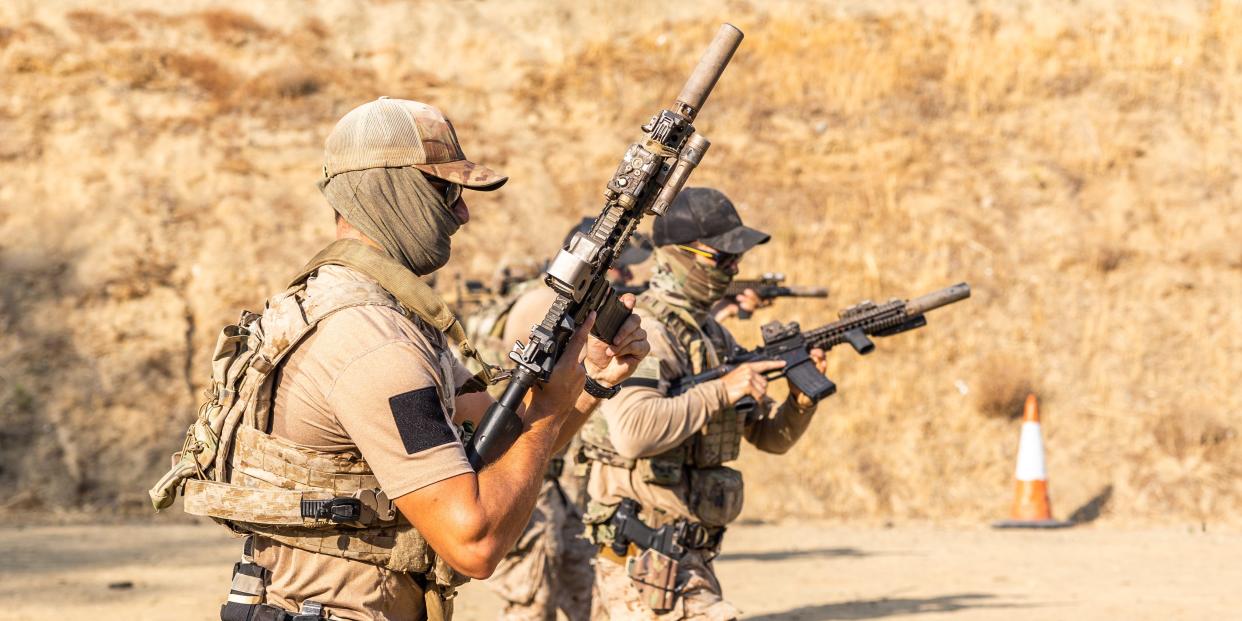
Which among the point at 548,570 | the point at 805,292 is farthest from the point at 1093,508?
the point at 548,570

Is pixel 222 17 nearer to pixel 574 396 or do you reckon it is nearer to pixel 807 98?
pixel 807 98

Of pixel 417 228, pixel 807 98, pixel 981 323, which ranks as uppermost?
pixel 807 98

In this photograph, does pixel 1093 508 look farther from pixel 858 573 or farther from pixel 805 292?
pixel 805 292

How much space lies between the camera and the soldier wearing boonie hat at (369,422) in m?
2.70

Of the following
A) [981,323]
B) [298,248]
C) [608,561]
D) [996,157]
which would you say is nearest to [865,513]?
[981,323]

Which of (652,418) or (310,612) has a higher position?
(652,418)

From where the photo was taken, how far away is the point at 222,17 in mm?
19453

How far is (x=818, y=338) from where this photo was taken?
20.5 feet

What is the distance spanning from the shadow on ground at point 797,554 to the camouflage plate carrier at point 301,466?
28.4ft

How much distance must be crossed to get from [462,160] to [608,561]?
2747mm

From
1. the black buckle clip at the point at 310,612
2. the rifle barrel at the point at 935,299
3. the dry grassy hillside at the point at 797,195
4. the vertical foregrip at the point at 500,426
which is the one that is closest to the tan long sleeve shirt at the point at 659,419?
the rifle barrel at the point at 935,299

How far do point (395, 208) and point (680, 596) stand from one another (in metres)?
2.60

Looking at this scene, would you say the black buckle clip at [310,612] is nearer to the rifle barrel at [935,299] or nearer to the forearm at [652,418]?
the forearm at [652,418]

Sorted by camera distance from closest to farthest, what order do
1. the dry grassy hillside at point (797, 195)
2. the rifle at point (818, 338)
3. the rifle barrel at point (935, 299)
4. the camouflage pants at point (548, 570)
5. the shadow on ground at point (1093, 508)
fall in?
1. the rifle at point (818, 338)
2. the rifle barrel at point (935, 299)
3. the camouflage pants at point (548, 570)
4. the shadow on ground at point (1093, 508)
5. the dry grassy hillside at point (797, 195)
